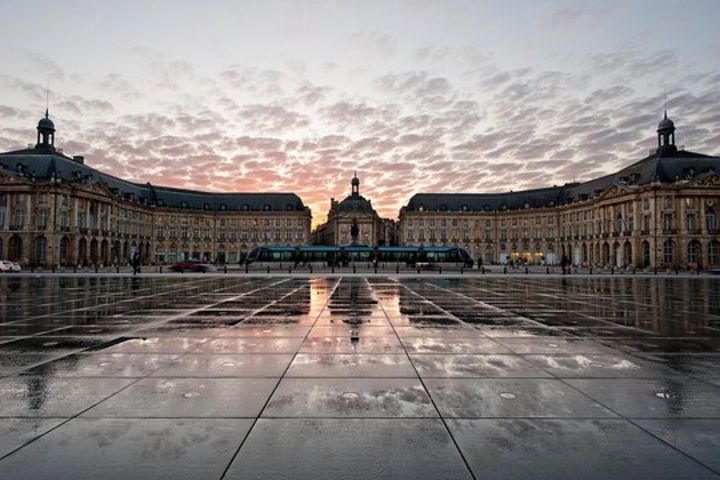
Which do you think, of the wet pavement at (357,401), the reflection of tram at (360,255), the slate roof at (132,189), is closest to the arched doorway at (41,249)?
the slate roof at (132,189)

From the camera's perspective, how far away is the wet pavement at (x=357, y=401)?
4.41 m

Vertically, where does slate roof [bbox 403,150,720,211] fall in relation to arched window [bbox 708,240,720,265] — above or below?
above

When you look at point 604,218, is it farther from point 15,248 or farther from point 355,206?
point 15,248

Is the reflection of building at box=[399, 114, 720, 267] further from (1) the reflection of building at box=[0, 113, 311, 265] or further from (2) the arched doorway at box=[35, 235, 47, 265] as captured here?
(2) the arched doorway at box=[35, 235, 47, 265]

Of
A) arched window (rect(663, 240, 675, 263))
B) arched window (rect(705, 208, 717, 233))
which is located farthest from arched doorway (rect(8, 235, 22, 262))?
arched window (rect(705, 208, 717, 233))

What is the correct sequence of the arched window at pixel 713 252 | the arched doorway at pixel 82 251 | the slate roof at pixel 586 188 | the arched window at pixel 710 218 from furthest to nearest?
the arched doorway at pixel 82 251 → the slate roof at pixel 586 188 → the arched window at pixel 710 218 → the arched window at pixel 713 252

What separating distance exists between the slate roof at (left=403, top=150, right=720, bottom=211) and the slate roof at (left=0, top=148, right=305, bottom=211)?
41.6m

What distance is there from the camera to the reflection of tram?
67.1m

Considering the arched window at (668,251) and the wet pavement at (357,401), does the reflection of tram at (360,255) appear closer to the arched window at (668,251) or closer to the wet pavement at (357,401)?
the arched window at (668,251)

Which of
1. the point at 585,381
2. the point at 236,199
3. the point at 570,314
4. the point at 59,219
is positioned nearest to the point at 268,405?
the point at 585,381

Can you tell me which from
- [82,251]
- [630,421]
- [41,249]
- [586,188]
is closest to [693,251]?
[586,188]

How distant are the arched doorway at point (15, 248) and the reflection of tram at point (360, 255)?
37.2m

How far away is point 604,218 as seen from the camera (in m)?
83.8

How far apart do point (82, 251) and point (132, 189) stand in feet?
95.9
